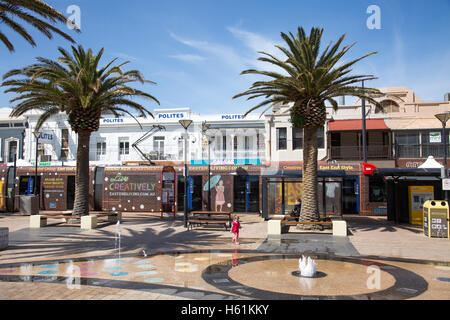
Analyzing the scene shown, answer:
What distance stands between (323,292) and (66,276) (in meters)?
5.87

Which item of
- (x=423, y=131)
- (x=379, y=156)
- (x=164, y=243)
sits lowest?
(x=164, y=243)

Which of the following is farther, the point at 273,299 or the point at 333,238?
the point at 333,238

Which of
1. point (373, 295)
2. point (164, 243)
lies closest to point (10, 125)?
point (164, 243)

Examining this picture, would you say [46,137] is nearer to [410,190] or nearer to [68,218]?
[68,218]

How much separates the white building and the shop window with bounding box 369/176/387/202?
10.5 meters

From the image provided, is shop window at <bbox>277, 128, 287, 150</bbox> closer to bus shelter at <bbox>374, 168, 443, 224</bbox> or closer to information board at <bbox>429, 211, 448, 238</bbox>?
bus shelter at <bbox>374, 168, 443, 224</bbox>

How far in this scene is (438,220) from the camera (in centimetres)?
1558

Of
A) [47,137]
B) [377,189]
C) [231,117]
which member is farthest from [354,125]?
[47,137]

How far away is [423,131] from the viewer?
2850 cm

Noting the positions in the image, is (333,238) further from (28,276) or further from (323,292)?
(28,276)

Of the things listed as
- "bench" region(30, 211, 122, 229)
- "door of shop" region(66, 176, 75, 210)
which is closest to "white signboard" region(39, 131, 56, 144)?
"door of shop" region(66, 176, 75, 210)

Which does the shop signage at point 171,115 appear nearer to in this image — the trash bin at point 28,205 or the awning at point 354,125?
the awning at point 354,125

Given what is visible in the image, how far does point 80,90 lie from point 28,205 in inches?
415
